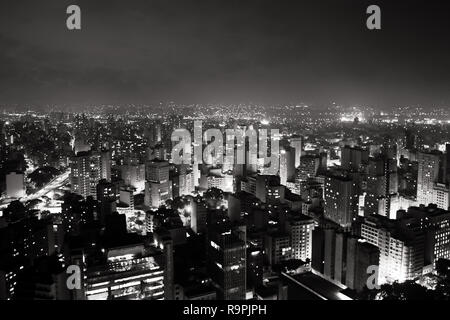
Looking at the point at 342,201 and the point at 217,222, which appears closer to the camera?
the point at 217,222

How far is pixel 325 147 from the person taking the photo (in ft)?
34.9

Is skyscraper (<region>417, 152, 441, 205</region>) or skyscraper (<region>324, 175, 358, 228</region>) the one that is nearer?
skyscraper (<region>324, 175, 358, 228</region>)

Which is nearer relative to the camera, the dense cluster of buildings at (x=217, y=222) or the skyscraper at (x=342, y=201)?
the dense cluster of buildings at (x=217, y=222)

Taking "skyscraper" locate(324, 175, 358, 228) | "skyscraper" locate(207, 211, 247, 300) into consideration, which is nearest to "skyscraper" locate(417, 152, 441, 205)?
"skyscraper" locate(324, 175, 358, 228)

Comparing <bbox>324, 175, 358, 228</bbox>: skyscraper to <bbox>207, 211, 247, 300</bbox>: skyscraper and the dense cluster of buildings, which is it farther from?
<bbox>207, 211, 247, 300</bbox>: skyscraper

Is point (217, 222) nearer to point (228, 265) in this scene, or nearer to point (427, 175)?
point (228, 265)

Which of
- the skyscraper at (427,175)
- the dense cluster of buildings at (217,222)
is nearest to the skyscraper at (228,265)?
the dense cluster of buildings at (217,222)

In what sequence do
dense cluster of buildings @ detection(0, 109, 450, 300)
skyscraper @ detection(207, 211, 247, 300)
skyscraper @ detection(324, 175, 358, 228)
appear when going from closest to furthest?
dense cluster of buildings @ detection(0, 109, 450, 300), skyscraper @ detection(207, 211, 247, 300), skyscraper @ detection(324, 175, 358, 228)

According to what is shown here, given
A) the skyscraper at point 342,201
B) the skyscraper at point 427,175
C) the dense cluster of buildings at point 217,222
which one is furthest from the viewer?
the skyscraper at point 427,175

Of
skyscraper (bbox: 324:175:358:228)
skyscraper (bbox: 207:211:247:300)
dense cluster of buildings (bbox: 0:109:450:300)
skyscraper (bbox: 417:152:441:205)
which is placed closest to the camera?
dense cluster of buildings (bbox: 0:109:450:300)

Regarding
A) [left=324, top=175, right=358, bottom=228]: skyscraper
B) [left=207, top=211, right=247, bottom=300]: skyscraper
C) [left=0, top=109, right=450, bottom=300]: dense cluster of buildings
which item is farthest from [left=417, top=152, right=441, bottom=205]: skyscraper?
[left=207, top=211, right=247, bottom=300]: skyscraper

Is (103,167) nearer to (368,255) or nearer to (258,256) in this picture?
(258,256)

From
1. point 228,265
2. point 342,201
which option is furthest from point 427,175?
point 228,265

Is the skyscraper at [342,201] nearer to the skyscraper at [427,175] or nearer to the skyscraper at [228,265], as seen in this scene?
the skyscraper at [427,175]
